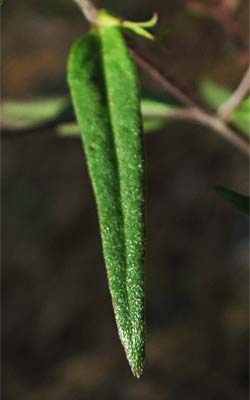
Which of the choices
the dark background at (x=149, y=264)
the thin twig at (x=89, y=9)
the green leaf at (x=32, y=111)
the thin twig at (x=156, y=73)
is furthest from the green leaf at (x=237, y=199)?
the dark background at (x=149, y=264)

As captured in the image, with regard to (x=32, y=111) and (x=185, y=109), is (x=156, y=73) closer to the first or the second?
(x=185, y=109)

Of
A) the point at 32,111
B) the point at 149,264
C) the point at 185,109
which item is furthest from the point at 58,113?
the point at 149,264

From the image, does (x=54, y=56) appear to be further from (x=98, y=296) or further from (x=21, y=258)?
(x=98, y=296)

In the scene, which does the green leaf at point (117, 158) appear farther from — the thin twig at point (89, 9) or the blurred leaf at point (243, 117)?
the blurred leaf at point (243, 117)

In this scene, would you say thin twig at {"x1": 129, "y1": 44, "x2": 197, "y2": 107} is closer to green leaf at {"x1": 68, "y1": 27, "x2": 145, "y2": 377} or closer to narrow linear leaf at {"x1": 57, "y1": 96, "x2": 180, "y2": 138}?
green leaf at {"x1": 68, "y1": 27, "x2": 145, "y2": 377}

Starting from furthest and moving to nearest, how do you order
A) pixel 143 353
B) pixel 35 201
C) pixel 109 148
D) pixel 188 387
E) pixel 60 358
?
pixel 35 201, pixel 60 358, pixel 188 387, pixel 109 148, pixel 143 353

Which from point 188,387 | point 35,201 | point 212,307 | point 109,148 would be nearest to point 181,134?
point 35,201

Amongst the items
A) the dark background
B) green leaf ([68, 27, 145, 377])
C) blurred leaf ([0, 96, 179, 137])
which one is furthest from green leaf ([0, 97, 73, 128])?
the dark background
